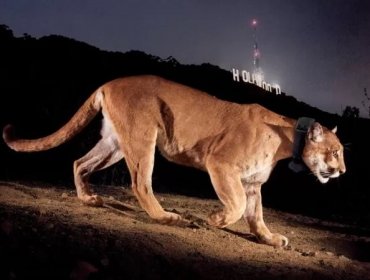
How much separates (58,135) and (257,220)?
9.06 feet

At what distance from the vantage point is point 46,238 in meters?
3.69

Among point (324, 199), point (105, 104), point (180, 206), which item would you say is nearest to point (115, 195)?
point (180, 206)

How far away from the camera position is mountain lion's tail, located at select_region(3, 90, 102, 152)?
596 centimetres

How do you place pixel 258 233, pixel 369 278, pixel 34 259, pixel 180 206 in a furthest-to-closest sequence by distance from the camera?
pixel 180 206 → pixel 258 233 → pixel 369 278 → pixel 34 259

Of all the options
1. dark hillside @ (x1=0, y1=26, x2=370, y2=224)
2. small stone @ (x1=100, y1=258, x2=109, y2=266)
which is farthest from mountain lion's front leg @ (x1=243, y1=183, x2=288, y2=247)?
dark hillside @ (x1=0, y1=26, x2=370, y2=224)

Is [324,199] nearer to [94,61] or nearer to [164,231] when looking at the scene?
[164,231]

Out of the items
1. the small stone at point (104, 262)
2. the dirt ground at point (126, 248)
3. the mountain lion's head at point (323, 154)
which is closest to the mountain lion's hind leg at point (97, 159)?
the dirt ground at point (126, 248)

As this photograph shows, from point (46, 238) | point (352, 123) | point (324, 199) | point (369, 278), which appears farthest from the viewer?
point (352, 123)

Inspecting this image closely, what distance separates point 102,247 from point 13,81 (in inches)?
627

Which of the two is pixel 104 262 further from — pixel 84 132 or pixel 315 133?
pixel 84 132

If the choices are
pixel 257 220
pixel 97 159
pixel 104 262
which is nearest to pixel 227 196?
pixel 257 220

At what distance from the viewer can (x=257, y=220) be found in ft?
19.3

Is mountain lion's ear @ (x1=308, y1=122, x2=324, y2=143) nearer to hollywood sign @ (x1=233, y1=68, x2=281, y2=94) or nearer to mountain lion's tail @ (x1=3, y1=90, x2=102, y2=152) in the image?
mountain lion's tail @ (x1=3, y1=90, x2=102, y2=152)

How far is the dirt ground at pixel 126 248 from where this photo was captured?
3.34 m
